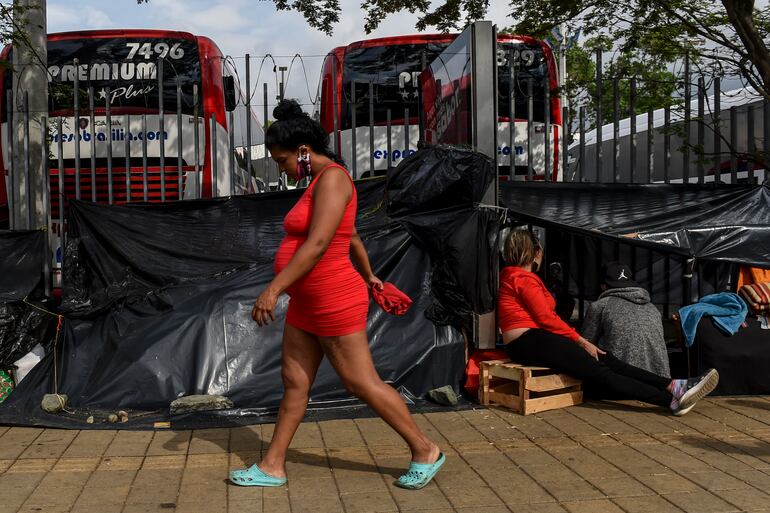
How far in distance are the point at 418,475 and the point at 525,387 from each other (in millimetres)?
1818

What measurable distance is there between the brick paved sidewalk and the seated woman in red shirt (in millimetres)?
180

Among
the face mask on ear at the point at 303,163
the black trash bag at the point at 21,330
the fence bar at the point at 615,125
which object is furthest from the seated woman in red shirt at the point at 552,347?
the black trash bag at the point at 21,330

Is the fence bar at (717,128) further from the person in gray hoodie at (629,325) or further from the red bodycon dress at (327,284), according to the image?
the red bodycon dress at (327,284)

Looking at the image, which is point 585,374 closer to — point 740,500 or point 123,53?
point 740,500

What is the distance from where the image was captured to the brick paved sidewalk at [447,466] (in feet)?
13.1

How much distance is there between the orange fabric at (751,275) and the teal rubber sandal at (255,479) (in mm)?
4276

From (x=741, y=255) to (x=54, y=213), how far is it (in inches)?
245

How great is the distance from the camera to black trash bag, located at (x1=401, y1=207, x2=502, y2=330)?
20.9 feet

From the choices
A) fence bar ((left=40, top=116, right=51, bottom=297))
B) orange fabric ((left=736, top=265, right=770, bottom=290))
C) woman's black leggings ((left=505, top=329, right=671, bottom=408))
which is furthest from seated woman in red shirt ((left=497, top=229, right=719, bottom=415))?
fence bar ((left=40, top=116, right=51, bottom=297))

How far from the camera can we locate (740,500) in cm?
396

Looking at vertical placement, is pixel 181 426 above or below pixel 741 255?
below

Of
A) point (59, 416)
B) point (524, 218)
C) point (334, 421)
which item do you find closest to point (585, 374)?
point (524, 218)

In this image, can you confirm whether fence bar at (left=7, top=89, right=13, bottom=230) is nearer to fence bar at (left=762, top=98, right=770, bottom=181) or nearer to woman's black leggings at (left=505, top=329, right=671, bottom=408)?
woman's black leggings at (left=505, top=329, right=671, bottom=408)

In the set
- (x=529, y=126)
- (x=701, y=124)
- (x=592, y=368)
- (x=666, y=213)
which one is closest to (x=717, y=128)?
(x=701, y=124)
